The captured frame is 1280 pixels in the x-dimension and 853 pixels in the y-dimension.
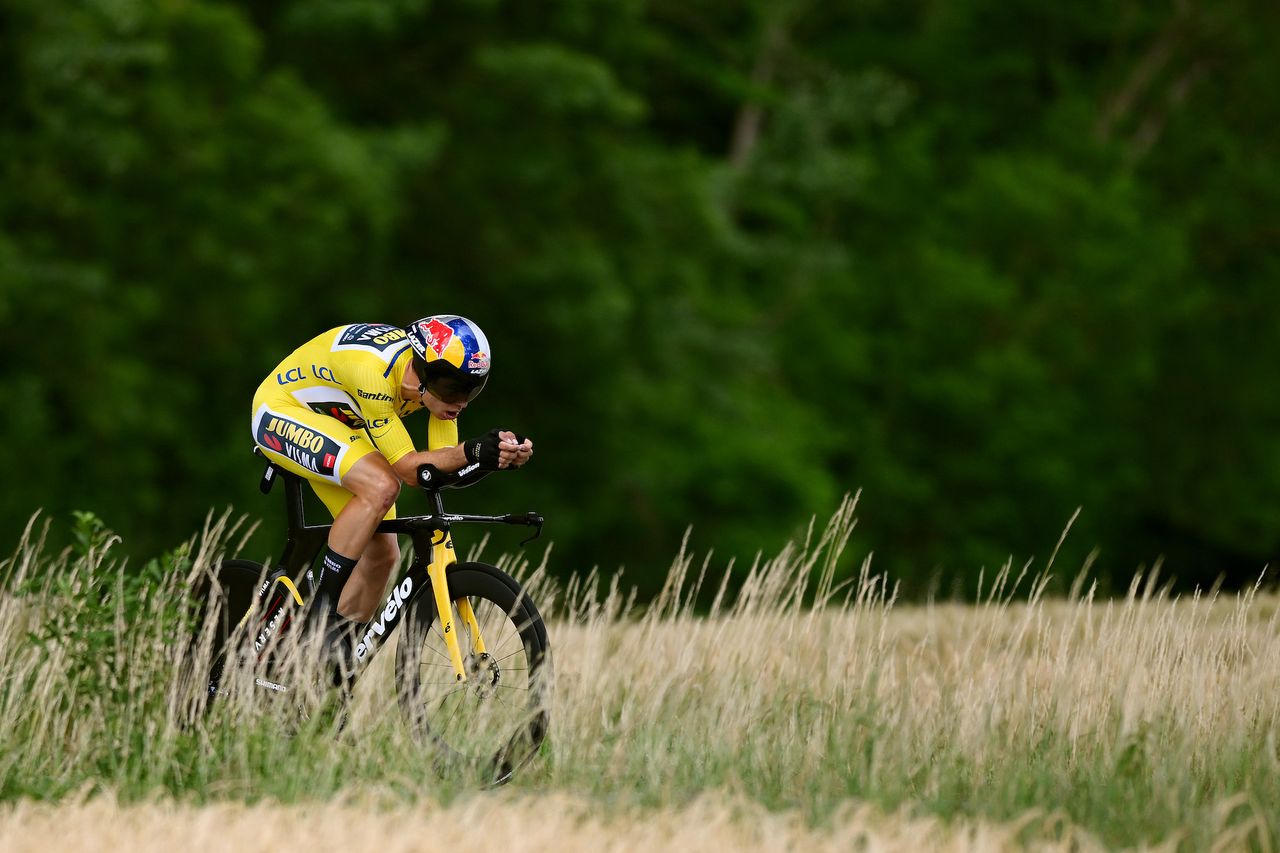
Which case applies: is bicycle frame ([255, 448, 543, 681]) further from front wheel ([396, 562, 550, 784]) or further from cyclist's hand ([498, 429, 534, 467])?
cyclist's hand ([498, 429, 534, 467])

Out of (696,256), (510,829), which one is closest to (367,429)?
(510,829)

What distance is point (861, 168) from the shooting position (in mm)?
28375

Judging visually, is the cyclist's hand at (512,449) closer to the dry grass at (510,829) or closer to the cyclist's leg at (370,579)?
the cyclist's leg at (370,579)

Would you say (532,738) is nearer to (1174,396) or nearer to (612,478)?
(612,478)

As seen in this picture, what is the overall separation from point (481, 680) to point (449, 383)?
3.50ft

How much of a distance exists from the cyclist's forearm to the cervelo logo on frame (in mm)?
391

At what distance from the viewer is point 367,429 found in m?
6.95

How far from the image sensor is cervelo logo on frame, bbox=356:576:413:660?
270 inches

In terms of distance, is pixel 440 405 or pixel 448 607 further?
pixel 440 405

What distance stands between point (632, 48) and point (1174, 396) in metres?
15.4

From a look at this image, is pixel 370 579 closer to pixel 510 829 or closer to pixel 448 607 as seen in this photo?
pixel 448 607

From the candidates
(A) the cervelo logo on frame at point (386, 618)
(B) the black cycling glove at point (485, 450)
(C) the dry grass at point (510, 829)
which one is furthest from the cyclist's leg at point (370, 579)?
(C) the dry grass at point (510, 829)

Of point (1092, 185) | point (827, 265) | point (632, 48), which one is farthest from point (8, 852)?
point (1092, 185)

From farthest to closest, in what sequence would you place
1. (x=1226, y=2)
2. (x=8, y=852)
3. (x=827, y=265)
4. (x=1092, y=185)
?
(x=1226, y=2) < (x=1092, y=185) < (x=827, y=265) < (x=8, y=852)
